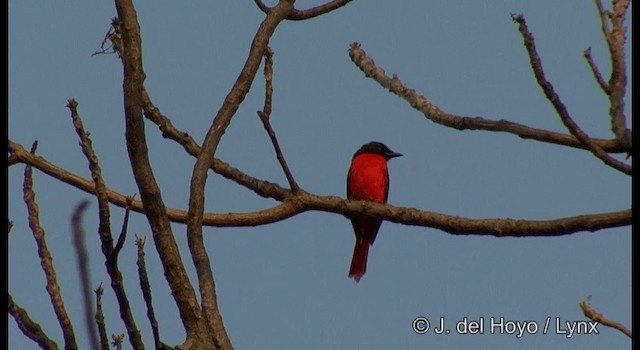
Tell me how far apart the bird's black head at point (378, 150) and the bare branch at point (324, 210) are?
517cm

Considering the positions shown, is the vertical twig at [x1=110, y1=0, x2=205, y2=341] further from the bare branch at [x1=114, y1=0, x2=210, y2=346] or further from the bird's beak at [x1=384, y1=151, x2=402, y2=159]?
the bird's beak at [x1=384, y1=151, x2=402, y2=159]

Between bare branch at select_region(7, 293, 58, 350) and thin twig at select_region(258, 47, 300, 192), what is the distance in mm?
1466

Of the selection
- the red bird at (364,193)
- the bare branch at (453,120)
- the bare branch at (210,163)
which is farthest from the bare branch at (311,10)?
the red bird at (364,193)

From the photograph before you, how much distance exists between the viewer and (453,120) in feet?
9.73

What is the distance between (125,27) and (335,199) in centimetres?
139

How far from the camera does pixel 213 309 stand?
2574 millimetres

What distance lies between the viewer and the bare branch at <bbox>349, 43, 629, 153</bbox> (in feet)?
8.80

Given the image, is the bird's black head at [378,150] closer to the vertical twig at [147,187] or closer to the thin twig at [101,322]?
the vertical twig at [147,187]

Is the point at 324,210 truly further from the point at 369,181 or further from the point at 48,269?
the point at 369,181

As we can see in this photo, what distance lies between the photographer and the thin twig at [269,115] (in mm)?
3719

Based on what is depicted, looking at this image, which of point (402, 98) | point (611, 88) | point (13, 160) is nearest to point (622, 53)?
point (611, 88)

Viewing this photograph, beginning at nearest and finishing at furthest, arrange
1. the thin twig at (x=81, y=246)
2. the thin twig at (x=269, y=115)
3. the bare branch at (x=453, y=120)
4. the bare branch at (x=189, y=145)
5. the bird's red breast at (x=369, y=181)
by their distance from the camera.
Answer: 1. the thin twig at (x=81, y=246)
2. the bare branch at (x=453, y=120)
3. the thin twig at (x=269, y=115)
4. the bare branch at (x=189, y=145)
5. the bird's red breast at (x=369, y=181)

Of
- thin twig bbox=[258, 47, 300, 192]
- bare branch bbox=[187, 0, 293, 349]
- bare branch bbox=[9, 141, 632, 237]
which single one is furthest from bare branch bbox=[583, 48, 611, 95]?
thin twig bbox=[258, 47, 300, 192]

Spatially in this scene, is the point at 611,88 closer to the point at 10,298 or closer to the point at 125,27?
the point at 125,27
